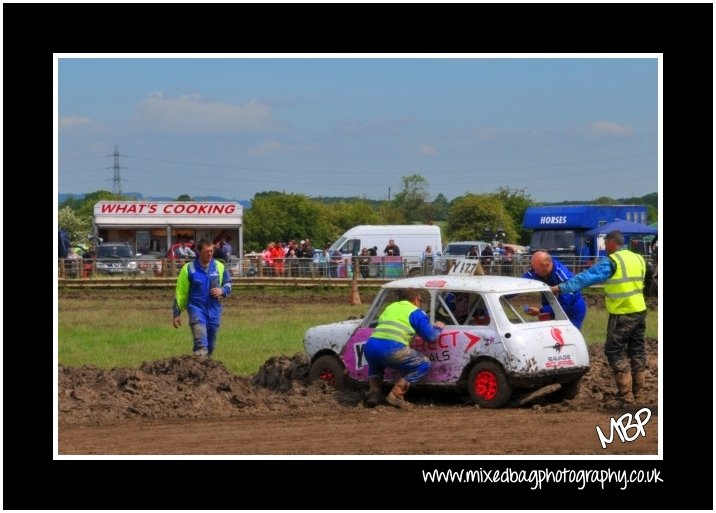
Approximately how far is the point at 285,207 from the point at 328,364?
73.1 metres

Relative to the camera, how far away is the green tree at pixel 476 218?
75.4 m

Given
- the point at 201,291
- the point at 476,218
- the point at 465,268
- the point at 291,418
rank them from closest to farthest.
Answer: the point at 291,418, the point at 465,268, the point at 201,291, the point at 476,218

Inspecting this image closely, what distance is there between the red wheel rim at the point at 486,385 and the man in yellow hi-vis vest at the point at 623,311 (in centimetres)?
138

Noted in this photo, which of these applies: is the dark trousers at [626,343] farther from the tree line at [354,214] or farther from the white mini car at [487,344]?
the tree line at [354,214]

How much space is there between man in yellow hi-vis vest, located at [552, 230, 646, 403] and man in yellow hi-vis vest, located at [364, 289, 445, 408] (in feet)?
5.61

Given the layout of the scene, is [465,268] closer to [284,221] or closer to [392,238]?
Answer: [392,238]

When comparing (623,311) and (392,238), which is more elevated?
(392,238)

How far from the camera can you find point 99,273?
39.9 meters

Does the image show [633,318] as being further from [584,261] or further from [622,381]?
[584,261]

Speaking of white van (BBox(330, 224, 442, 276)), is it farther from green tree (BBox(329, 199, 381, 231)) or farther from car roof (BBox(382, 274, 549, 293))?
green tree (BBox(329, 199, 381, 231))

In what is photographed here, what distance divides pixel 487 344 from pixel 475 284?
80 cm

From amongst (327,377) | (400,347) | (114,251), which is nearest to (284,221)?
(114,251)

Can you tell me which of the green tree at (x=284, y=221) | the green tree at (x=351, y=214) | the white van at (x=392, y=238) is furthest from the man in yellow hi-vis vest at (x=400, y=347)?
the green tree at (x=351, y=214)

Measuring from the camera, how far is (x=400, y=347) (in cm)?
1274
